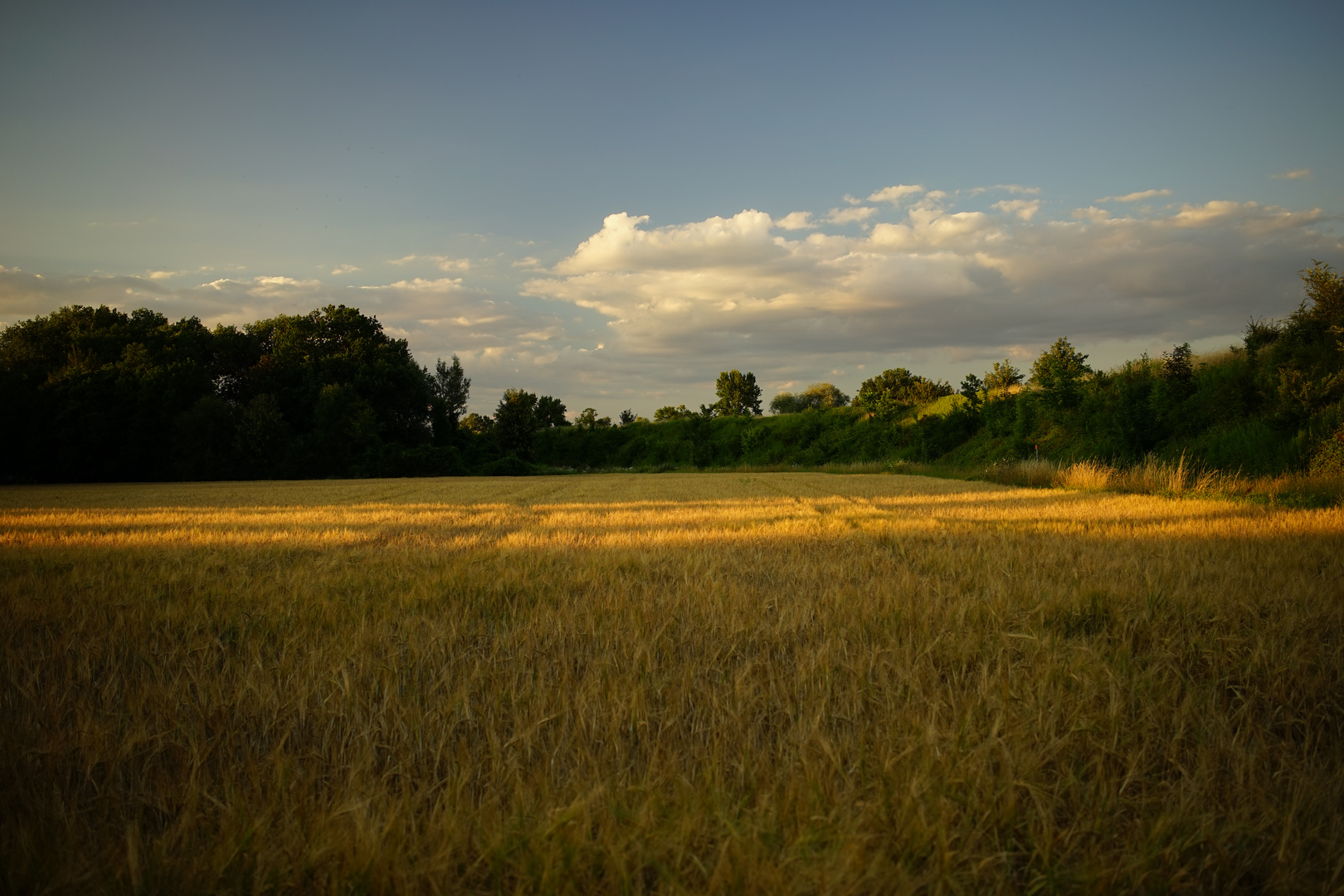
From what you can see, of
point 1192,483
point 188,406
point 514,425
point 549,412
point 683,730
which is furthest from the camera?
point 549,412

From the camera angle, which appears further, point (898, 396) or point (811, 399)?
point (811, 399)

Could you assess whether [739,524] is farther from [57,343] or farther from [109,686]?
[57,343]

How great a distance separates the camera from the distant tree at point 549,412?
7396cm

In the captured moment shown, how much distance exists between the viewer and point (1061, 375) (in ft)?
118

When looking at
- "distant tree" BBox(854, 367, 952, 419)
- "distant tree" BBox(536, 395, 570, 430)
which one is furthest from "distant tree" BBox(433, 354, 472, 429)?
"distant tree" BBox(854, 367, 952, 419)

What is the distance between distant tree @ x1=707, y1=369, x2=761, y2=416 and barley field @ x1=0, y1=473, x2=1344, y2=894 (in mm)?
87842

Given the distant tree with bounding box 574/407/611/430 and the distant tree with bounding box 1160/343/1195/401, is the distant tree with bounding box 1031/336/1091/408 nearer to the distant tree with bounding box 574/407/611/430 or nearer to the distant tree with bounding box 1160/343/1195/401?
the distant tree with bounding box 1160/343/1195/401

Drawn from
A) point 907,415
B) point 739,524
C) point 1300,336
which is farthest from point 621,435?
point 739,524

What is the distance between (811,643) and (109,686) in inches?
135

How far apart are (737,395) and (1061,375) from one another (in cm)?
5864

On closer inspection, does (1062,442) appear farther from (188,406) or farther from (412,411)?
(188,406)

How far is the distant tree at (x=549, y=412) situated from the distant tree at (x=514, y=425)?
12.8 meters

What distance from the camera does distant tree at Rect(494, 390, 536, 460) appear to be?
5753 centimetres

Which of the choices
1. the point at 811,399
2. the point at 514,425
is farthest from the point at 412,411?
the point at 811,399
